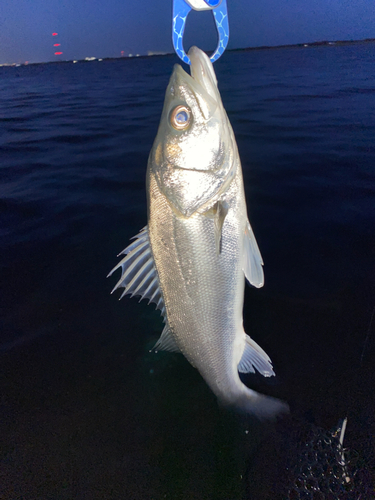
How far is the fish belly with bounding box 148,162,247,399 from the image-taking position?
179 cm

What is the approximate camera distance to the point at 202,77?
65.0 inches

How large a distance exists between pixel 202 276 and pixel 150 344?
146 centimetres

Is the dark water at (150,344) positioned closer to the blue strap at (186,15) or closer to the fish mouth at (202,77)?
the fish mouth at (202,77)

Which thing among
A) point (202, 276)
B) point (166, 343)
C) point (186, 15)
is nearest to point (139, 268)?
point (202, 276)

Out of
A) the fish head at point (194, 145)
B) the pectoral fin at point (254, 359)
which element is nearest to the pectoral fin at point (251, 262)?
the fish head at point (194, 145)

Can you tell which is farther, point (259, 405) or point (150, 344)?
point (150, 344)

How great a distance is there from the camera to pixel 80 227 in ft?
14.6

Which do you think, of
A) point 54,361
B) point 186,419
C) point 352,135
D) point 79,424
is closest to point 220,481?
point 186,419

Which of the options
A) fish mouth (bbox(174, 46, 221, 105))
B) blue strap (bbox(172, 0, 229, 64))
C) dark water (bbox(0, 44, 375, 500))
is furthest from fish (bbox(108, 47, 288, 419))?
dark water (bbox(0, 44, 375, 500))

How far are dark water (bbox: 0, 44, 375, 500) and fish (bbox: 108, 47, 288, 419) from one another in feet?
2.29

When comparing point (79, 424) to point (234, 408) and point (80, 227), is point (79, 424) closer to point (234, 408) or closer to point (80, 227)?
point (234, 408)

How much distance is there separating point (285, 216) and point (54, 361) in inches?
145

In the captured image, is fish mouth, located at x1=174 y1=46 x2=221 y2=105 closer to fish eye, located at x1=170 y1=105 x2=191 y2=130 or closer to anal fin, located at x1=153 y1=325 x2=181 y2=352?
fish eye, located at x1=170 y1=105 x2=191 y2=130

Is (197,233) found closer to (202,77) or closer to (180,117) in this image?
(180,117)
